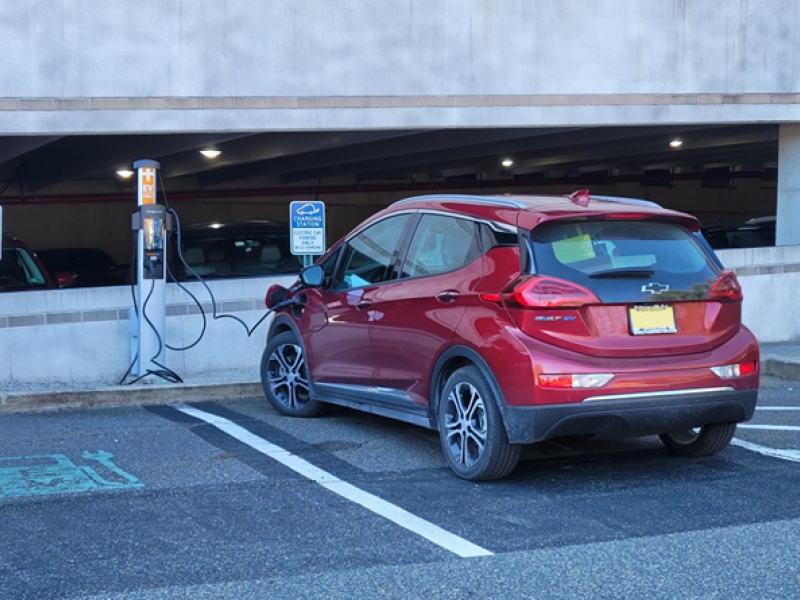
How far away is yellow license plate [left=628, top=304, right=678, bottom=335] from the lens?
6.04 m

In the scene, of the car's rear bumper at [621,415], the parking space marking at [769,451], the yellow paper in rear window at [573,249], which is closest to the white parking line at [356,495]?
the car's rear bumper at [621,415]

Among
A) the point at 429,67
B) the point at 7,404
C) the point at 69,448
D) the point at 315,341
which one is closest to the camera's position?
the point at 69,448

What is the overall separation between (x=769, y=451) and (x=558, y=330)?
7.16 feet

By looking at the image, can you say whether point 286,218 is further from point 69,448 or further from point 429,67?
point 69,448

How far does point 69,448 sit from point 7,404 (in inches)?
78.6

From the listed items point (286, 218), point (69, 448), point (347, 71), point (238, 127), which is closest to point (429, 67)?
point (347, 71)

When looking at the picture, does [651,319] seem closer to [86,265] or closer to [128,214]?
[86,265]

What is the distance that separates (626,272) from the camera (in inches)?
239

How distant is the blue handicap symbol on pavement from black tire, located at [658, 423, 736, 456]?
3.47m

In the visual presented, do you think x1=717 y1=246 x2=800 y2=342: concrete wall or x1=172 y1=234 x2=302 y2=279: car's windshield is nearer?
x1=717 y1=246 x2=800 y2=342: concrete wall

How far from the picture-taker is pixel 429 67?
13.3 metres

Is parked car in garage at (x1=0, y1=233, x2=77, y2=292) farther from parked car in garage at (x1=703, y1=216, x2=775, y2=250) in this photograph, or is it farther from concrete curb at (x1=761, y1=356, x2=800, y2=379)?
parked car in garage at (x1=703, y1=216, x2=775, y2=250)

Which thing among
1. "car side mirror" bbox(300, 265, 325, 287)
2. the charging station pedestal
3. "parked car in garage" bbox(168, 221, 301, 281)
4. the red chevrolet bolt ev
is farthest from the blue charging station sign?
"parked car in garage" bbox(168, 221, 301, 281)

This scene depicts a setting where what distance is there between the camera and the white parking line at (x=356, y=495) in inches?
202
